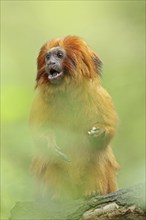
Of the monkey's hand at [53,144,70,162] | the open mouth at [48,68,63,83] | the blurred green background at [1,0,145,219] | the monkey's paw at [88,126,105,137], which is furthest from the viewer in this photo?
the open mouth at [48,68,63,83]

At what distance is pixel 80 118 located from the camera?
158 inches

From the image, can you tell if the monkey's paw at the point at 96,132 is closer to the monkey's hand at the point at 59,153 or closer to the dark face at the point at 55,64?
the monkey's hand at the point at 59,153

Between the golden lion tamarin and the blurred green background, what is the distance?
0.14m

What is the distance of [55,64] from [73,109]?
1.10 ft

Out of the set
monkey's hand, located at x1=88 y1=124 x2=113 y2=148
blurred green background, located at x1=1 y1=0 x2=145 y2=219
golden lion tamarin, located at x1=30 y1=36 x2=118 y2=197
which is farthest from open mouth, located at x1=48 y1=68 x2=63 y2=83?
monkey's hand, located at x1=88 y1=124 x2=113 y2=148

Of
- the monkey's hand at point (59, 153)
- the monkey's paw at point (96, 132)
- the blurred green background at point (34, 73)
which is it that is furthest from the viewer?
the monkey's paw at point (96, 132)

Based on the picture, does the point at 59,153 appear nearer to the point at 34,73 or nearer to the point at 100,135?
the point at 100,135

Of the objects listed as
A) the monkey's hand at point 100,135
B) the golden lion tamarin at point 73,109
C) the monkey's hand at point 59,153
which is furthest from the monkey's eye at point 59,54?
the monkey's hand at point 59,153

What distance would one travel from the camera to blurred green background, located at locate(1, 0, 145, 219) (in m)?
2.05

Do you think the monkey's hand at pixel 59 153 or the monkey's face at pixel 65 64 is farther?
the monkey's face at pixel 65 64

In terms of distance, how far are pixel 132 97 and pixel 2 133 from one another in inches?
25.4

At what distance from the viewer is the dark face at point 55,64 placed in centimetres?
394

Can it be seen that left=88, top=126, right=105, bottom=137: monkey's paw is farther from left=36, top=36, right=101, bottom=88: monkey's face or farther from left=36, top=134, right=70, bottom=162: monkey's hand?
left=36, top=36, right=101, bottom=88: monkey's face

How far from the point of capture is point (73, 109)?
4.07 m
